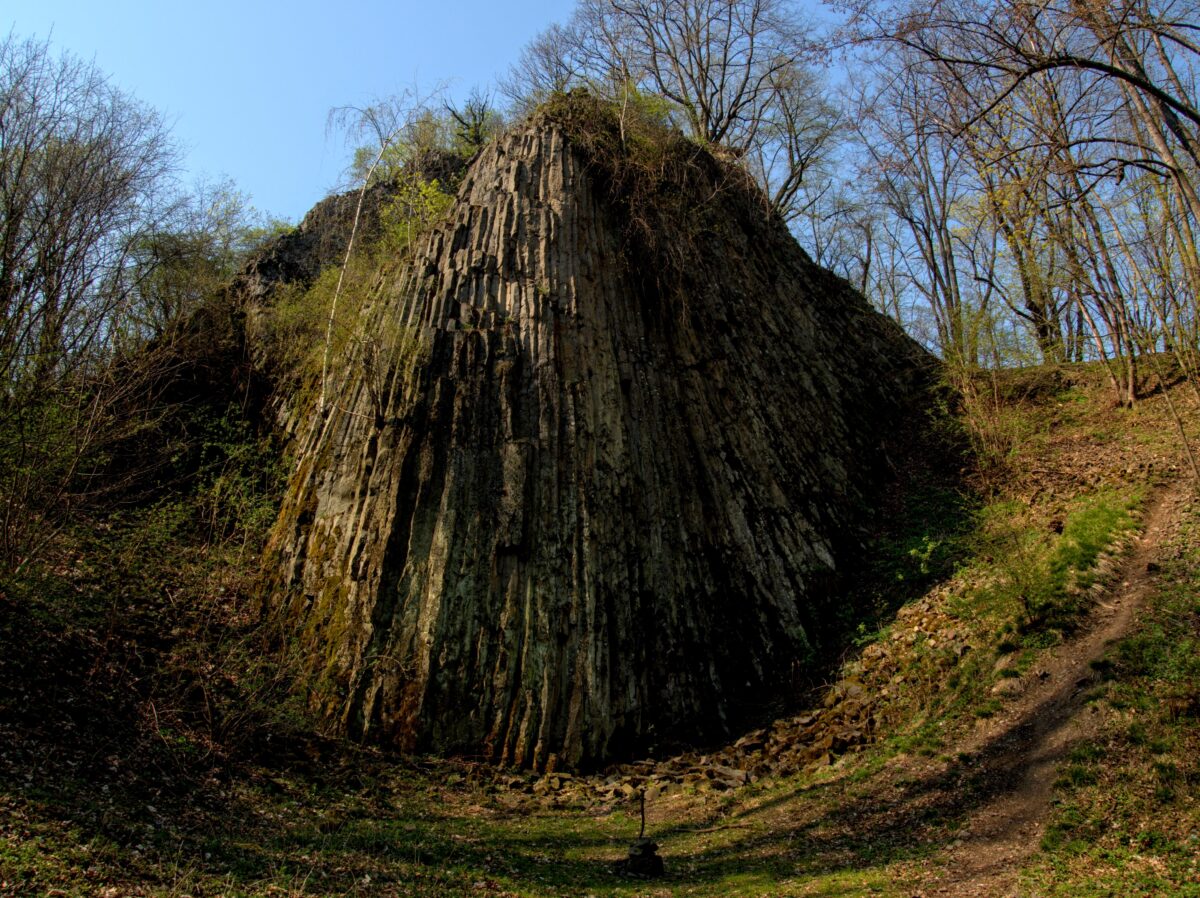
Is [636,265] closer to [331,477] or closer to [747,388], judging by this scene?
[747,388]

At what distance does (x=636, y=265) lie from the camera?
1510 centimetres

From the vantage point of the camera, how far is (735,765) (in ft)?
33.5

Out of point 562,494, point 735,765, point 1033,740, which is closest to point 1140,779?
point 1033,740

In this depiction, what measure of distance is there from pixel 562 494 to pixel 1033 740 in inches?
281

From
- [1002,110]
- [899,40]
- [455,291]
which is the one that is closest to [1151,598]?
[1002,110]

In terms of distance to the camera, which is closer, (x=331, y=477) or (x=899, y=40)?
(x=899, y=40)

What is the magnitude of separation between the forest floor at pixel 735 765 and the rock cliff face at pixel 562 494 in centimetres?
90

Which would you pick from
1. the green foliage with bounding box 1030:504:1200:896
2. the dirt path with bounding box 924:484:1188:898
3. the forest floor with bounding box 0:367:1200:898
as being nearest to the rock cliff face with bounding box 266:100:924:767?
the forest floor with bounding box 0:367:1200:898

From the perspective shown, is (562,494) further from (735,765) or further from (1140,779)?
(1140,779)

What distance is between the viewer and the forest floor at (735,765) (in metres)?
6.23

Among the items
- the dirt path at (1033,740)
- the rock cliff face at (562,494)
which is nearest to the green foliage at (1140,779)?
the dirt path at (1033,740)

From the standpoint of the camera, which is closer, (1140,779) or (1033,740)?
(1140,779)

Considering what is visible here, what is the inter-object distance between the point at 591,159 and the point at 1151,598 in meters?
12.7

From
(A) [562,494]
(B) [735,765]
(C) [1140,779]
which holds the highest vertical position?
(A) [562,494]
